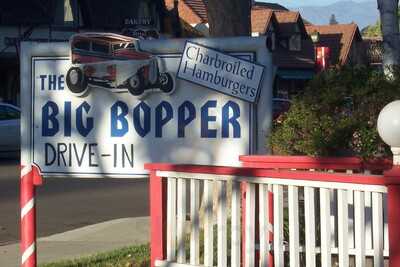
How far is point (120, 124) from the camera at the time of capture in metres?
7.40

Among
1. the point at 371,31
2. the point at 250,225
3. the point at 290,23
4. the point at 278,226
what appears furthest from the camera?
the point at 371,31

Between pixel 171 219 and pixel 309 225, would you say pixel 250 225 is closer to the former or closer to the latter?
pixel 309 225

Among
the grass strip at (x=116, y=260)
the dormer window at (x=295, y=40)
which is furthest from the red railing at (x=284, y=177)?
the dormer window at (x=295, y=40)

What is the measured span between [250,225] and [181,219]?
21.0 inches

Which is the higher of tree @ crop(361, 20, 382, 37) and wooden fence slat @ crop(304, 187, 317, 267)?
tree @ crop(361, 20, 382, 37)

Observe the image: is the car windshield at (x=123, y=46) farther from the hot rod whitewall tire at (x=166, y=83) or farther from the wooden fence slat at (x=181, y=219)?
the wooden fence slat at (x=181, y=219)

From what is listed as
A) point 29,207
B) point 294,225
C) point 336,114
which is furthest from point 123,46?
point 294,225

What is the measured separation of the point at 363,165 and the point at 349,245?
3.66 ft

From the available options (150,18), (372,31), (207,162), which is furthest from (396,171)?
(372,31)

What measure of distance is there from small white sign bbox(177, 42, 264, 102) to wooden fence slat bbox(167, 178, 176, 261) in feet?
3.20

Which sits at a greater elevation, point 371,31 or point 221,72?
point 371,31

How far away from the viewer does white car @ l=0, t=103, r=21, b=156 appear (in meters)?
22.9

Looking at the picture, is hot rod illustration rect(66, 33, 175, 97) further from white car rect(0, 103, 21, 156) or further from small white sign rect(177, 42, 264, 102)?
white car rect(0, 103, 21, 156)

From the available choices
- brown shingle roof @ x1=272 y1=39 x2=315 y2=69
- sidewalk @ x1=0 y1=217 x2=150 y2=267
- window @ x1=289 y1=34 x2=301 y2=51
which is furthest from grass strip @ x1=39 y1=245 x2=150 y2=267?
window @ x1=289 y1=34 x2=301 y2=51
